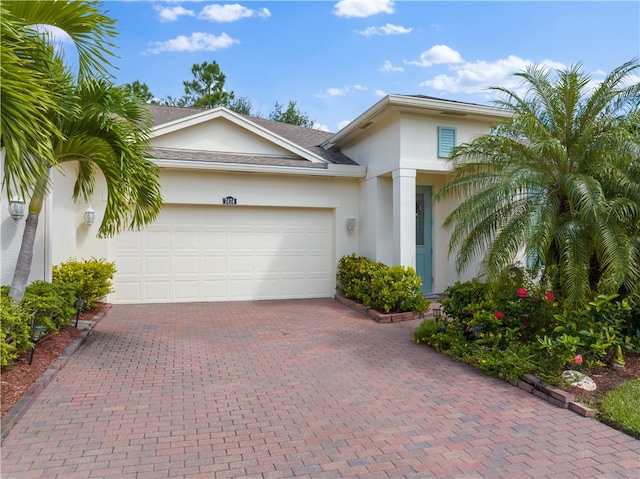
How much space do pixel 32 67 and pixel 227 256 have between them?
6.50m

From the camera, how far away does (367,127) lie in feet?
34.5

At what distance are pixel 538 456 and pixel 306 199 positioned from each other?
8.32 metres

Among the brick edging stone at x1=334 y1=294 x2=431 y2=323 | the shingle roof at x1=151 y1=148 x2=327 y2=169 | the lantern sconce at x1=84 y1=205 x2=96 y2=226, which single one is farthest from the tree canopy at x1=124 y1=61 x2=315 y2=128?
the brick edging stone at x1=334 y1=294 x2=431 y2=323

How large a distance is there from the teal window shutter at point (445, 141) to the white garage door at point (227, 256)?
3.37 metres

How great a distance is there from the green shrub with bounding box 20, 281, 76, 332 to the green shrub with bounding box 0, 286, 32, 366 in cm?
21

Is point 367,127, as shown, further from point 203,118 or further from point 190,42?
point 190,42

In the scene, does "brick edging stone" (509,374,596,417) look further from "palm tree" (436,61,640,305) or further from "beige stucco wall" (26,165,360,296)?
"beige stucco wall" (26,165,360,296)

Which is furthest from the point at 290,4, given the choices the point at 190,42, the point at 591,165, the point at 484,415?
the point at 190,42

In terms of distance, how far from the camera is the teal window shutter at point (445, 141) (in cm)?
949

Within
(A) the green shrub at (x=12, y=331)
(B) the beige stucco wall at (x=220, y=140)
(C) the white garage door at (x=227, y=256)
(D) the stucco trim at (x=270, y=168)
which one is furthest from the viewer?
(B) the beige stucco wall at (x=220, y=140)

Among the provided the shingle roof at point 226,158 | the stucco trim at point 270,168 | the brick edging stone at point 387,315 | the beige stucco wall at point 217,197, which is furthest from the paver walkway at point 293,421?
the shingle roof at point 226,158

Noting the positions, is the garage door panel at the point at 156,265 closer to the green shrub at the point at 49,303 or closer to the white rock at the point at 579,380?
the green shrub at the point at 49,303

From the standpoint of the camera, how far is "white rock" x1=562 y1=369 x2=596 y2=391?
181 inches

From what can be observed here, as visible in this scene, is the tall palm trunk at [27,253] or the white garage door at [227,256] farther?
→ the white garage door at [227,256]
